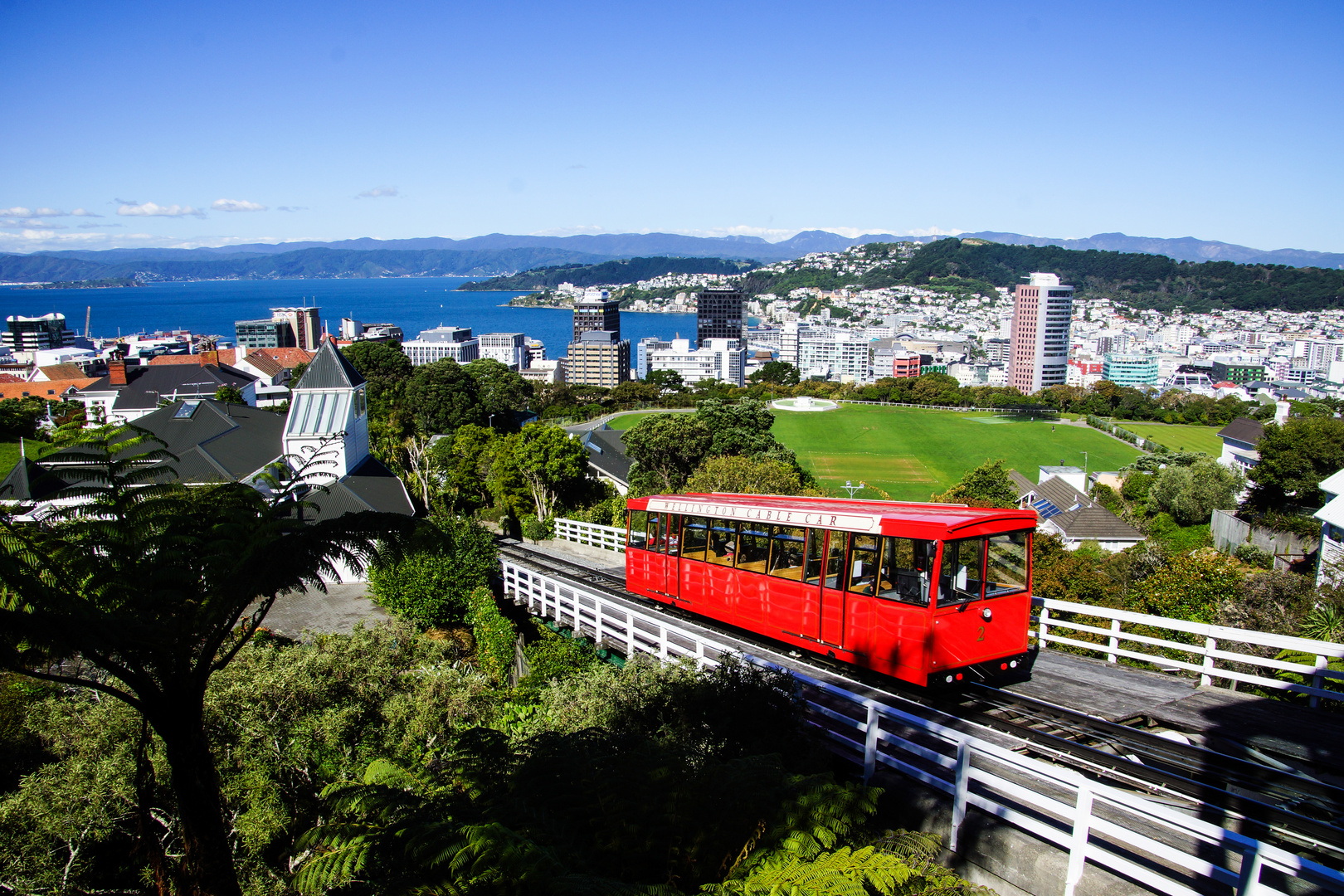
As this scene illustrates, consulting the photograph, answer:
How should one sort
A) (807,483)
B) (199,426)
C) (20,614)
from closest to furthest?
(20,614) < (199,426) < (807,483)

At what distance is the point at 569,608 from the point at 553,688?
220 inches

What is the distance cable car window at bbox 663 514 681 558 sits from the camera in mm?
13828

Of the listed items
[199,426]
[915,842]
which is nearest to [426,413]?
[199,426]

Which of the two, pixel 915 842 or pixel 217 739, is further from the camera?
pixel 217 739

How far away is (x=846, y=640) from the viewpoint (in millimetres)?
10070

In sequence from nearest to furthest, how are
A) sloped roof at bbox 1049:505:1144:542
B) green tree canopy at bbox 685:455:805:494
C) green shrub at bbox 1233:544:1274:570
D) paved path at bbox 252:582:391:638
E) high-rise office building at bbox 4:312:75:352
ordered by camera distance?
paved path at bbox 252:582:391:638, green tree canopy at bbox 685:455:805:494, green shrub at bbox 1233:544:1274:570, sloped roof at bbox 1049:505:1144:542, high-rise office building at bbox 4:312:75:352

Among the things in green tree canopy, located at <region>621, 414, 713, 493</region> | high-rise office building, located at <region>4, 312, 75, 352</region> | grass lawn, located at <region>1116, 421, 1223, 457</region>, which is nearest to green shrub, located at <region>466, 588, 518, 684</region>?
green tree canopy, located at <region>621, 414, 713, 493</region>

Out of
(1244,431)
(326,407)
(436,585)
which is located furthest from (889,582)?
(1244,431)

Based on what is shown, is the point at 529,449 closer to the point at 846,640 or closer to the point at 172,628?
the point at 846,640

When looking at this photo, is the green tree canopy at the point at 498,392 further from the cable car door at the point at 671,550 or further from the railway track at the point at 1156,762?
the railway track at the point at 1156,762

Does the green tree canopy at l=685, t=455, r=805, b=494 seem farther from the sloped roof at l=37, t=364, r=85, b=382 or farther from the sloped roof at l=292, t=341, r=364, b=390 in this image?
the sloped roof at l=37, t=364, r=85, b=382

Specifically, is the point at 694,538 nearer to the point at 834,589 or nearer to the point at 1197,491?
the point at 834,589

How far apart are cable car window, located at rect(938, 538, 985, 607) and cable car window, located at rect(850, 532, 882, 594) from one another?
2.76 ft

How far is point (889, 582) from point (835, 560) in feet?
3.08
